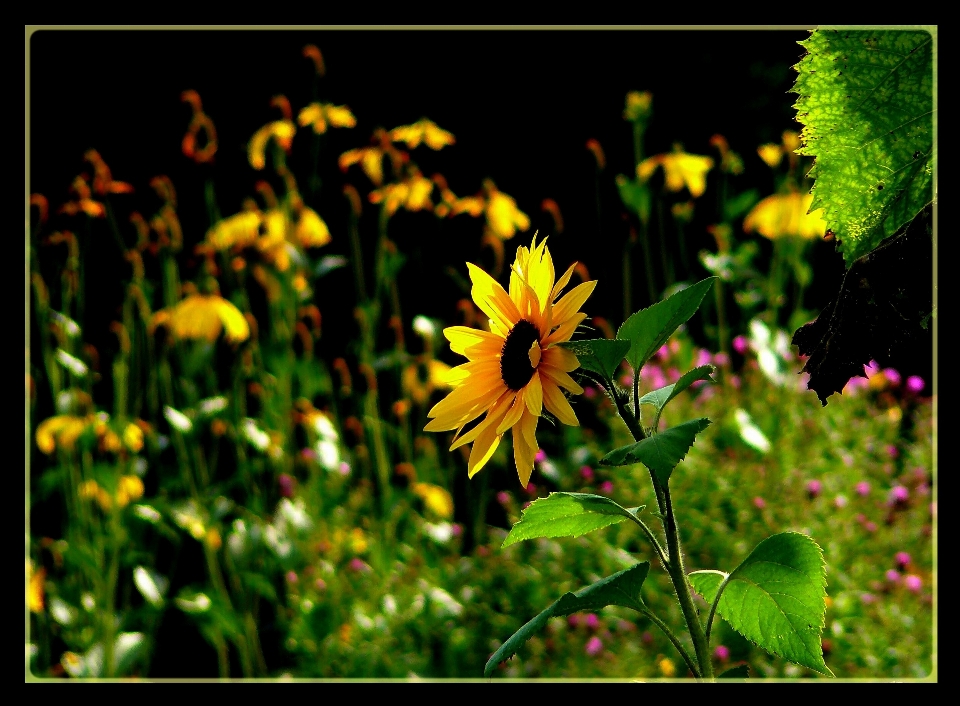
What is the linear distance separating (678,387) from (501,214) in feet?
4.16

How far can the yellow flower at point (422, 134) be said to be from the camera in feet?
5.44

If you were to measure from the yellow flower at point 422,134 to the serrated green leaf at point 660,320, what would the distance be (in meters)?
1.27

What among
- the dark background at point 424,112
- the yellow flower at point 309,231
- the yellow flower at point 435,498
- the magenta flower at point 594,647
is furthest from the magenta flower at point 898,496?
the yellow flower at point 309,231

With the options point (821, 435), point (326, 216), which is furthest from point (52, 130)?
point (821, 435)

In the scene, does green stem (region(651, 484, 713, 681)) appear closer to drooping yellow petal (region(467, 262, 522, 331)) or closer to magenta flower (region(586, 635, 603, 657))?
drooping yellow petal (region(467, 262, 522, 331))

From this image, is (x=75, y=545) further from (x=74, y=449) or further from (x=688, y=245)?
(x=688, y=245)

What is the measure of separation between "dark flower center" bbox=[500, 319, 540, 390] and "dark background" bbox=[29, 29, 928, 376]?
1065mm

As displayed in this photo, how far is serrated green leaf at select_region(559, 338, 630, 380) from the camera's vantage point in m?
0.42

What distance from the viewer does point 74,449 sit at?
1638mm

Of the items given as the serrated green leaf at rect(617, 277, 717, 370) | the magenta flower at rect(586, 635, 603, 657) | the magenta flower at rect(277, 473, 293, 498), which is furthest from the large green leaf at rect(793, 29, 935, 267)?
the magenta flower at rect(277, 473, 293, 498)

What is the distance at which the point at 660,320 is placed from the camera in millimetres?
431

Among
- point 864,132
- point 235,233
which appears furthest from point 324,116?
point 864,132

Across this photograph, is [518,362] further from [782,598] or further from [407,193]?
[407,193]

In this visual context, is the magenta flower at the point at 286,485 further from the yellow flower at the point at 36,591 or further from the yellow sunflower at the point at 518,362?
the yellow sunflower at the point at 518,362
